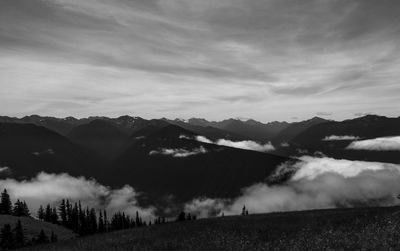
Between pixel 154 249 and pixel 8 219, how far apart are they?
409ft

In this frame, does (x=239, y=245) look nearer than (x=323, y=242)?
No

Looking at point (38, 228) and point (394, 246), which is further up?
point (394, 246)

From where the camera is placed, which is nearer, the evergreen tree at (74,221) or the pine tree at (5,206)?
the pine tree at (5,206)

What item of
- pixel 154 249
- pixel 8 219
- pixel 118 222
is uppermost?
pixel 154 249

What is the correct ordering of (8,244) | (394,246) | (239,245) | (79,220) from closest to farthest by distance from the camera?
1. (394,246)
2. (239,245)
3. (8,244)
4. (79,220)

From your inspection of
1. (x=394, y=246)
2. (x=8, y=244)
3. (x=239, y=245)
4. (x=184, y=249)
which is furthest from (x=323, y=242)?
(x=8, y=244)

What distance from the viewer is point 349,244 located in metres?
12.9

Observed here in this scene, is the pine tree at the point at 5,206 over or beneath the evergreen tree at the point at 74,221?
over

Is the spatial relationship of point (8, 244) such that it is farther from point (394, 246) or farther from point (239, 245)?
point (394, 246)

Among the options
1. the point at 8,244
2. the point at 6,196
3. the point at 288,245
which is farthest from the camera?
the point at 6,196

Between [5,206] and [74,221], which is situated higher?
[5,206]

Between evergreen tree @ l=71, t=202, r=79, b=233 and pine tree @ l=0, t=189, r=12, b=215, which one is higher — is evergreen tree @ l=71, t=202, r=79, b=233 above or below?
below

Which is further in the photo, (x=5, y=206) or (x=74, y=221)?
(x=74, y=221)

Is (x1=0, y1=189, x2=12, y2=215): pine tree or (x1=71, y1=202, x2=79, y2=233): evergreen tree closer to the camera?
(x1=0, y1=189, x2=12, y2=215): pine tree
